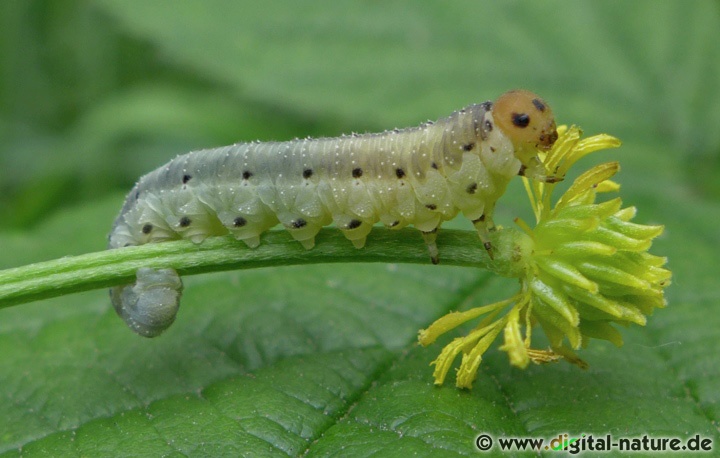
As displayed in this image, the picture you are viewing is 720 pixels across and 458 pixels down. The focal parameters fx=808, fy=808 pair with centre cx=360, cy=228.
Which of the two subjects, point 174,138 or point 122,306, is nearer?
point 122,306

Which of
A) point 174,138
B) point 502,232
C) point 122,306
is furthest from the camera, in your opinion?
point 174,138

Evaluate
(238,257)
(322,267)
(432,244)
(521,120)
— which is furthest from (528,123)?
(322,267)

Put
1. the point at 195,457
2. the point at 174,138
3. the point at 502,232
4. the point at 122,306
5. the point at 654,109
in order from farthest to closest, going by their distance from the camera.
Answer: the point at 174,138 → the point at 654,109 → the point at 122,306 → the point at 502,232 → the point at 195,457

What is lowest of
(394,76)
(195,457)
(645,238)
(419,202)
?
(195,457)

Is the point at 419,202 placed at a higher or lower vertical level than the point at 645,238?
higher

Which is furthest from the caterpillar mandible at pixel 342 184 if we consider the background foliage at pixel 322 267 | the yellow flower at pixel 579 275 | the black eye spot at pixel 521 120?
the background foliage at pixel 322 267

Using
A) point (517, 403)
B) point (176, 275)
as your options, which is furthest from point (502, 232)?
point (176, 275)

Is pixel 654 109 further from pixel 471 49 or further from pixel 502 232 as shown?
pixel 502 232

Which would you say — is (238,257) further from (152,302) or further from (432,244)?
(432,244)
